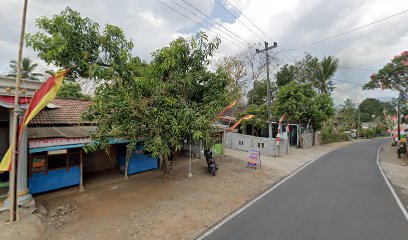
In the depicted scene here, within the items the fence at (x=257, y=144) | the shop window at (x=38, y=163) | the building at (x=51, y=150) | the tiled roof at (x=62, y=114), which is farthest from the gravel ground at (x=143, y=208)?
the fence at (x=257, y=144)

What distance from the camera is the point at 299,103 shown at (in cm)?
1917

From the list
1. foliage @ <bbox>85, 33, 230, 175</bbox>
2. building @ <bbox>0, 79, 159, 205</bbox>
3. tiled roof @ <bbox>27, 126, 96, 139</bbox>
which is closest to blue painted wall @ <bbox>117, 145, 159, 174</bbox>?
building @ <bbox>0, 79, 159, 205</bbox>

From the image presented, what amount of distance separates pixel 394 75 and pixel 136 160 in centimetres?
1998

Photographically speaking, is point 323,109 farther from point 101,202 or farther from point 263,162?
point 101,202

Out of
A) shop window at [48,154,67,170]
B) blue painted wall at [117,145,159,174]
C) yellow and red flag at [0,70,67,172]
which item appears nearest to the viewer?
yellow and red flag at [0,70,67,172]

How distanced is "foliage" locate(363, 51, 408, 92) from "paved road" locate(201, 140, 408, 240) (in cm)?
1066

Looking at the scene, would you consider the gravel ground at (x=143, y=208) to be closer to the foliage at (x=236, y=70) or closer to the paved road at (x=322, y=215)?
the paved road at (x=322, y=215)

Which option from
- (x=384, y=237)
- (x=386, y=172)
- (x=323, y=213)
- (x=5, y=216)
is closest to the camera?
A: (x=384, y=237)

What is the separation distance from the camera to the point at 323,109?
836 inches

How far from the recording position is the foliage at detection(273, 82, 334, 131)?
1925 centimetres

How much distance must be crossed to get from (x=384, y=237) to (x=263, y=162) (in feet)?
28.8

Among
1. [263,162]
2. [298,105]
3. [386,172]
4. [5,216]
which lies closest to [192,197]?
[5,216]

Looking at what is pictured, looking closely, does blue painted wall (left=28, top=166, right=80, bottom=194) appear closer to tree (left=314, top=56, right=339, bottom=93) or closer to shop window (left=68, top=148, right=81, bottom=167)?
shop window (left=68, top=148, right=81, bottom=167)

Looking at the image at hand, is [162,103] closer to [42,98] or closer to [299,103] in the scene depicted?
[42,98]
